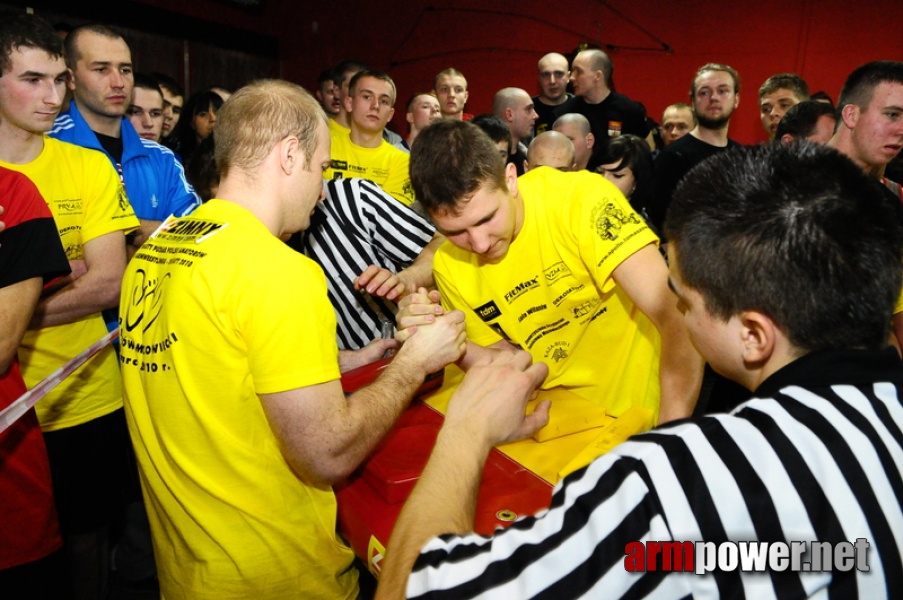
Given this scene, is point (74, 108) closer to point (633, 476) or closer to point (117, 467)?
point (117, 467)

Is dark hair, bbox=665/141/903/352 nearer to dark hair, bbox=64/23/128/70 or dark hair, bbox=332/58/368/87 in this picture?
dark hair, bbox=64/23/128/70

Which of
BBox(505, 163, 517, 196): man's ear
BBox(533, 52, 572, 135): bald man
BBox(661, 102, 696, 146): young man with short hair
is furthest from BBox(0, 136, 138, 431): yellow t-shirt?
BBox(661, 102, 696, 146): young man with short hair

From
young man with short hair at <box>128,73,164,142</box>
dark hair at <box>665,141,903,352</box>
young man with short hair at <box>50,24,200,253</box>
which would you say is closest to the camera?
dark hair at <box>665,141,903,352</box>

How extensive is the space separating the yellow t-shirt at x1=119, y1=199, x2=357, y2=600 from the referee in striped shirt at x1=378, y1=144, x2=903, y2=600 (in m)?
0.48

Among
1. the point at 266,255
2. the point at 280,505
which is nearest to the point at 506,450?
the point at 280,505

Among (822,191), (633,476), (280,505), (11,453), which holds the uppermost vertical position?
(822,191)

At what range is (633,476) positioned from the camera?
2.58ft

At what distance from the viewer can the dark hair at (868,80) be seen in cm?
267

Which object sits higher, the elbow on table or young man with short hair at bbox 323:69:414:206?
young man with short hair at bbox 323:69:414:206

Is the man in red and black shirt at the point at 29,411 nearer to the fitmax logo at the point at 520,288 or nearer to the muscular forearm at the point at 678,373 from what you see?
the fitmax logo at the point at 520,288

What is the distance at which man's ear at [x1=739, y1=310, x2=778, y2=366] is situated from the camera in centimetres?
93

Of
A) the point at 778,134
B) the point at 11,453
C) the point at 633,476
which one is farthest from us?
the point at 778,134

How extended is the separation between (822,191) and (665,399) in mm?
913

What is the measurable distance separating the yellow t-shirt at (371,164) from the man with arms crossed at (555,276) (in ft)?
7.50
